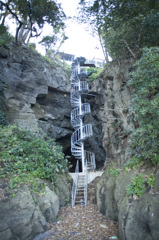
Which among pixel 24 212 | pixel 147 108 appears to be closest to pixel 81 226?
pixel 24 212

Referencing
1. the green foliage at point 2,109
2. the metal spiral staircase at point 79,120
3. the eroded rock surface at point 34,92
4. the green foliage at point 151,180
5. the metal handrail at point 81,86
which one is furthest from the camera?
the metal handrail at point 81,86

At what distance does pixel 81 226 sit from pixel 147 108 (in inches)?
154

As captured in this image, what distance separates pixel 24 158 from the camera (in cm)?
629

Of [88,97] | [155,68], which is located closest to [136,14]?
[155,68]

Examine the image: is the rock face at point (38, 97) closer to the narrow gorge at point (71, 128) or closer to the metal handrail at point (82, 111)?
the narrow gorge at point (71, 128)

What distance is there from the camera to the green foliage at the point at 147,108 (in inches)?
170

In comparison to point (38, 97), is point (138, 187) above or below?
below

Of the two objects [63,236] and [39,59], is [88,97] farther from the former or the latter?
[63,236]

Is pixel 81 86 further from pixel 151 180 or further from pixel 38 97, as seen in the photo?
pixel 151 180

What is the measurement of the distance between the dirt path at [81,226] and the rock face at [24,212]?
357mm

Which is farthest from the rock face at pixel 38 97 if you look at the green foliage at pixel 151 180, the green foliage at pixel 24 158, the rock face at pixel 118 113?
the green foliage at pixel 151 180

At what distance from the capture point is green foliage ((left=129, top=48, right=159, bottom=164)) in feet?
14.2

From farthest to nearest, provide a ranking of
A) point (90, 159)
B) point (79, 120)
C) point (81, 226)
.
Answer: point (79, 120)
point (90, 159)
point (81, 226)

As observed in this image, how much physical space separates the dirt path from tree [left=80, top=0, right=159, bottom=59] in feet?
22.3
